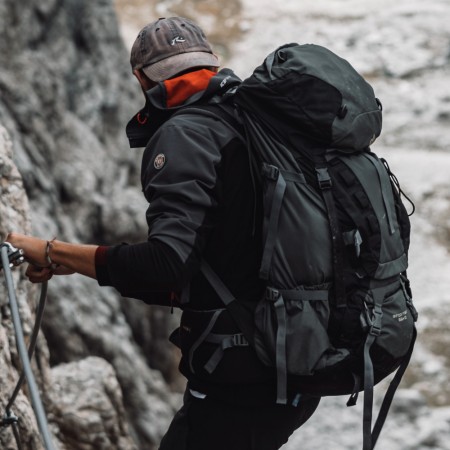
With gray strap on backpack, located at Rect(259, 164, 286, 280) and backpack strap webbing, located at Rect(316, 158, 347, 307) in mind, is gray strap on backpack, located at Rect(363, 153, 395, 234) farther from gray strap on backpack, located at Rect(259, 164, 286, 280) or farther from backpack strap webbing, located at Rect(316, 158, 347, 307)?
gray strap on backpack, located at Rect(259, 164, 286, 280)

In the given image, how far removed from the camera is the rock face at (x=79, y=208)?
8164 millimetres

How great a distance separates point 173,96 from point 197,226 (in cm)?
76

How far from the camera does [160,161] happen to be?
405cm

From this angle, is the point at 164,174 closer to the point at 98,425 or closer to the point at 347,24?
the point at 98,425

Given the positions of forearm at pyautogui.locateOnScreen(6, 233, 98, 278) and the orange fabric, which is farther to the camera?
the orange fabric

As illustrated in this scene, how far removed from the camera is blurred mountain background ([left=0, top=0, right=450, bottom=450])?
27.2 feet

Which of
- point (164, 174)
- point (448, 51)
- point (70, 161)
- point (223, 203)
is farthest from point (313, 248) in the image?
point (448, 51)

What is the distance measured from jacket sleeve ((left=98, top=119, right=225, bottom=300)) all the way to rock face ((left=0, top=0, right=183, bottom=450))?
8.02 ft

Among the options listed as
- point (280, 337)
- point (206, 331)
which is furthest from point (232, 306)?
point (280, 337)

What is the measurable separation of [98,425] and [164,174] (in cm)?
509

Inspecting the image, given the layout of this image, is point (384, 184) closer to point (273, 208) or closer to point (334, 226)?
point (334, 226)

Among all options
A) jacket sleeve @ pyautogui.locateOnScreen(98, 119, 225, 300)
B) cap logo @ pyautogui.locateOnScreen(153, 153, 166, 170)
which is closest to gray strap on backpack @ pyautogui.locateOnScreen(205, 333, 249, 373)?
jacket sleeve @ pyautogui.locateOnScreen(98, 119, 225, 300)

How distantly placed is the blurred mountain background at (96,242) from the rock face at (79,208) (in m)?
0.02

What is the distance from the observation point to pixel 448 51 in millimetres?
39312
